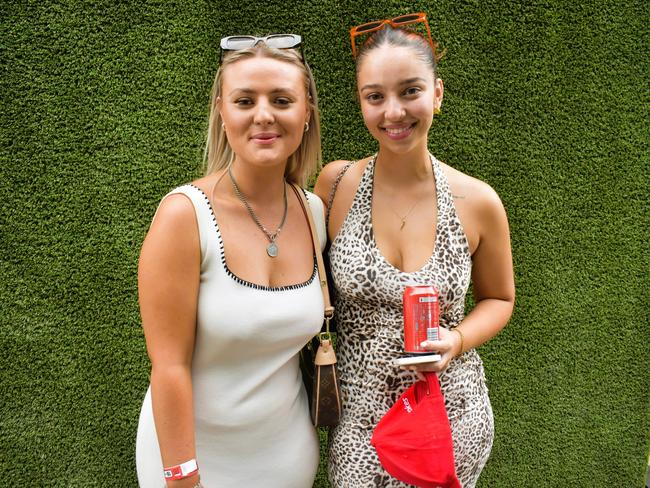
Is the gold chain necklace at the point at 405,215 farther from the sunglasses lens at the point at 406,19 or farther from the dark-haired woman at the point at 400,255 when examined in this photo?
the sunglasses lens at the point at 406,19

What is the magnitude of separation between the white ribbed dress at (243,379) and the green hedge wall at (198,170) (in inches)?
37.6

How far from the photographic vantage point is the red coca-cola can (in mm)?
1356

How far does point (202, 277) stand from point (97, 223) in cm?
112

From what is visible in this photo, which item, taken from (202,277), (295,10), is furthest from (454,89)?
(202,277)

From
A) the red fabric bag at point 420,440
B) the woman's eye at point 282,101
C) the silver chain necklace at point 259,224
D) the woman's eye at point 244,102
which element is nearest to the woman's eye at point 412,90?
the woman's eye at point 282,101

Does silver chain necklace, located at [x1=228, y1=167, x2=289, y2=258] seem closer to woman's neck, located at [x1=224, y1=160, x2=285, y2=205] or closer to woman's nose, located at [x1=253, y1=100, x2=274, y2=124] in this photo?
woman's neck, located at [x1=224, y1=160, x2=285, y2=205]

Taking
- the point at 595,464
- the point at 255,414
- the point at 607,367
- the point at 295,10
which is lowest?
the point at 595,464

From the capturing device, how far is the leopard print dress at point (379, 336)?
160cm

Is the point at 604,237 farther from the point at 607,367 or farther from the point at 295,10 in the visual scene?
the point at 295,10

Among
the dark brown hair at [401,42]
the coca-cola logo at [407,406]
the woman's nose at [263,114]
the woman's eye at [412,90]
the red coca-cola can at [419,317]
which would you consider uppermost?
the dark brown hair at [401,42]

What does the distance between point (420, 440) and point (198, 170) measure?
1.51 metres

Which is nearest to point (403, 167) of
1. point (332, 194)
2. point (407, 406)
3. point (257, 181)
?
point (332, 194)

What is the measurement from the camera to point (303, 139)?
1705mm

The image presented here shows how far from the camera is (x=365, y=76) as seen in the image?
1560mm
